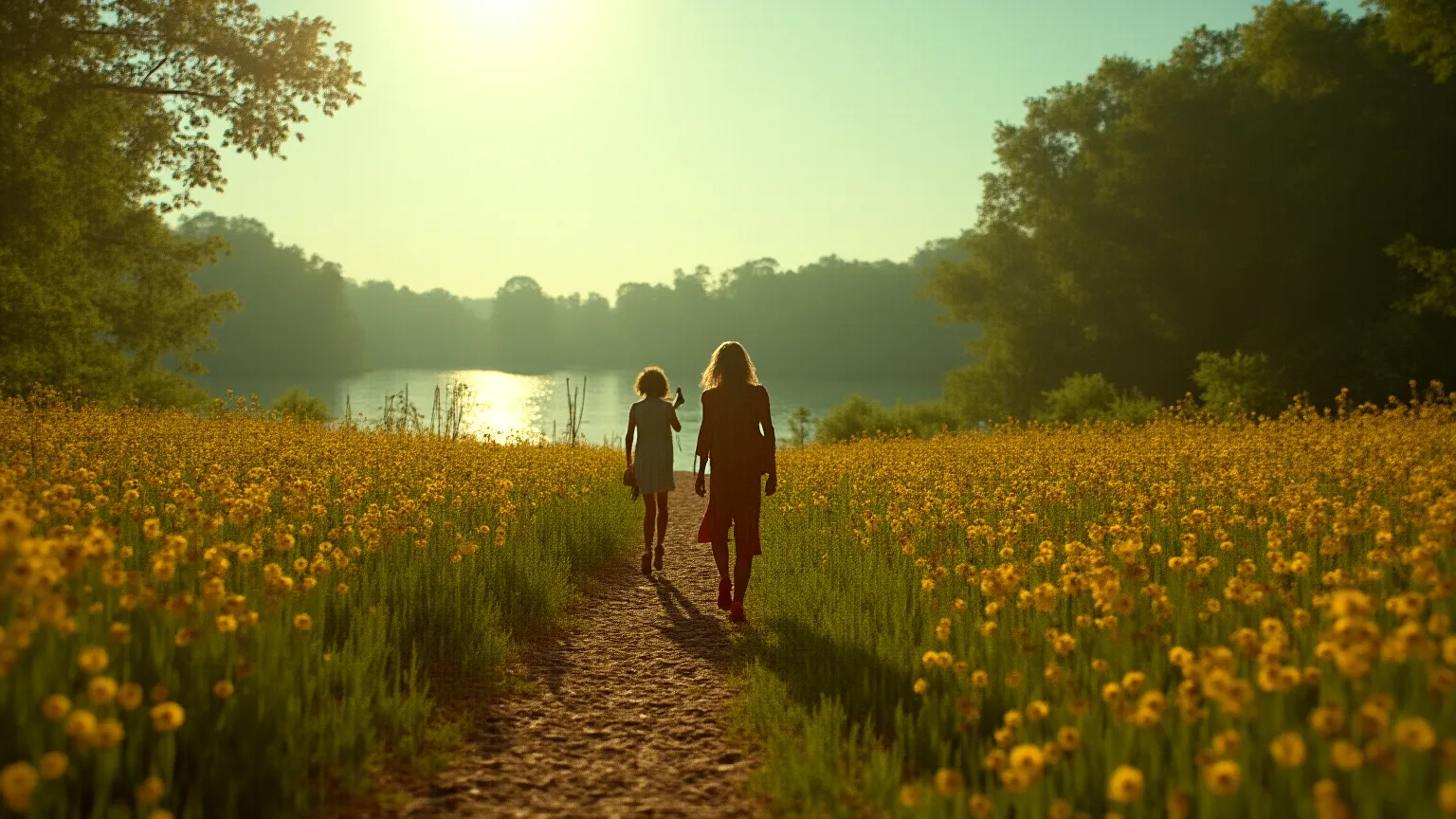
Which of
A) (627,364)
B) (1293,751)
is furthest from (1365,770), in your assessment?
(627,364)

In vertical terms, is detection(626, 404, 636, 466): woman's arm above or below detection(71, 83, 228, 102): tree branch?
below

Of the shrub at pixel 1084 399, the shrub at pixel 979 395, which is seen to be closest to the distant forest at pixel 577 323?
the shrub at pixel 979 395

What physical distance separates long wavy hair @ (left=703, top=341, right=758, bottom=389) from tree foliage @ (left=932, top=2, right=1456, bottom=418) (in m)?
25.3

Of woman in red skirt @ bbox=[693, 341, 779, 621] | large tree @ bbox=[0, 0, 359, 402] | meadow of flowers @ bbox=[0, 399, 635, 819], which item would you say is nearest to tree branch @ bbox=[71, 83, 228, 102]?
large tree @ bbox=[0, 0, 359, 402]

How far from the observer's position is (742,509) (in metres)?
7.66

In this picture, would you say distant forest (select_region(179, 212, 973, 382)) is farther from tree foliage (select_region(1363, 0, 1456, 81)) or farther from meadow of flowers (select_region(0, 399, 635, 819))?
meadow of flowers (select_region(0, 399, 635, 819))

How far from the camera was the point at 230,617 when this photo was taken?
3836mm

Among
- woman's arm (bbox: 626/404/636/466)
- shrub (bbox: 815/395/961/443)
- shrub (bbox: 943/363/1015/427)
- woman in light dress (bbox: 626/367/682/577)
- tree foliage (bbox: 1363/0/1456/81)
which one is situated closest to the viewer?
woman's arm (bbox: 626/404/636/466)

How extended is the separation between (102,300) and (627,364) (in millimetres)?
125416

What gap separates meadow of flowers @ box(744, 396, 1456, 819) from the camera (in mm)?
2783

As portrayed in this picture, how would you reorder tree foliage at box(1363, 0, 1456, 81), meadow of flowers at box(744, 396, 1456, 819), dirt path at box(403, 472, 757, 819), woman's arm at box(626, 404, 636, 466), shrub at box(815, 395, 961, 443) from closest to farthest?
meadow of flowers at box(744, 396, 1456, 819) → dirt path at box(403, 472, 757, 819) → woman's arm at box(626, 404, 636, 466) → tree foliage at box(1363, 0, 1456, 81) → shrub at box(815, 395, 961, 443)

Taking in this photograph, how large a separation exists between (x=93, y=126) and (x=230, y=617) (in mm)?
24085

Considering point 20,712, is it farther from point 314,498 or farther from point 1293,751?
point 314,498

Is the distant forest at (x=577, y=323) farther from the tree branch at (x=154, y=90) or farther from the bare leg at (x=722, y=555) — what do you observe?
the bare leg at (x=722, y=555)
